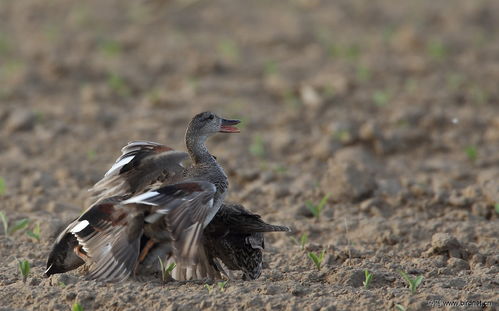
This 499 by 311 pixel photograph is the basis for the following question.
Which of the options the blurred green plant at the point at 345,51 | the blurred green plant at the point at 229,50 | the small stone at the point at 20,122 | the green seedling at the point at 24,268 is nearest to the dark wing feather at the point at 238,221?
the green seedling at the point at 24,268

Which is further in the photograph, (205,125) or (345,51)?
(345,51)

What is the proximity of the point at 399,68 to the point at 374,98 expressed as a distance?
1.30 m

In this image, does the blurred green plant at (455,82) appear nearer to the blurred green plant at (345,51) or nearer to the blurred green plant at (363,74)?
the blurred green plant at (363,74)

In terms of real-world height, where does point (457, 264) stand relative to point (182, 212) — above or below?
below

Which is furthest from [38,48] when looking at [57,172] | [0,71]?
[57,172]

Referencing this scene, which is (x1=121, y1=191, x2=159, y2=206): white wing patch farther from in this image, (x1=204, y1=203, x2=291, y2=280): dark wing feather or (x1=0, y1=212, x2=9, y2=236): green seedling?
(x1=0, y1=212, x2=9, y2=236): green seedling

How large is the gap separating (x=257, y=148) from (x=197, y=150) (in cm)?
289

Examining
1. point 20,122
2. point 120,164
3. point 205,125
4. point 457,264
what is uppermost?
point 205,125

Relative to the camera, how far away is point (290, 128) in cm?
1006

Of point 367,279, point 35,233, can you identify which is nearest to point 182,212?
point 367,279

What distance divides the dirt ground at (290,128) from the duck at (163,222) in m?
0.17

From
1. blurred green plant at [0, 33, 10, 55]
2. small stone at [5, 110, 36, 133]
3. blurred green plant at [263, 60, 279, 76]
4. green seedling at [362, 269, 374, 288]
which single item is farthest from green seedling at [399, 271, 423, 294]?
blurred green plant at [0, 33, 10, 55]

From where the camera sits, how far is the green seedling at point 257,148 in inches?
361

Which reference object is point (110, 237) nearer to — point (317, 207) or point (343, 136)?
point (317, 207)
